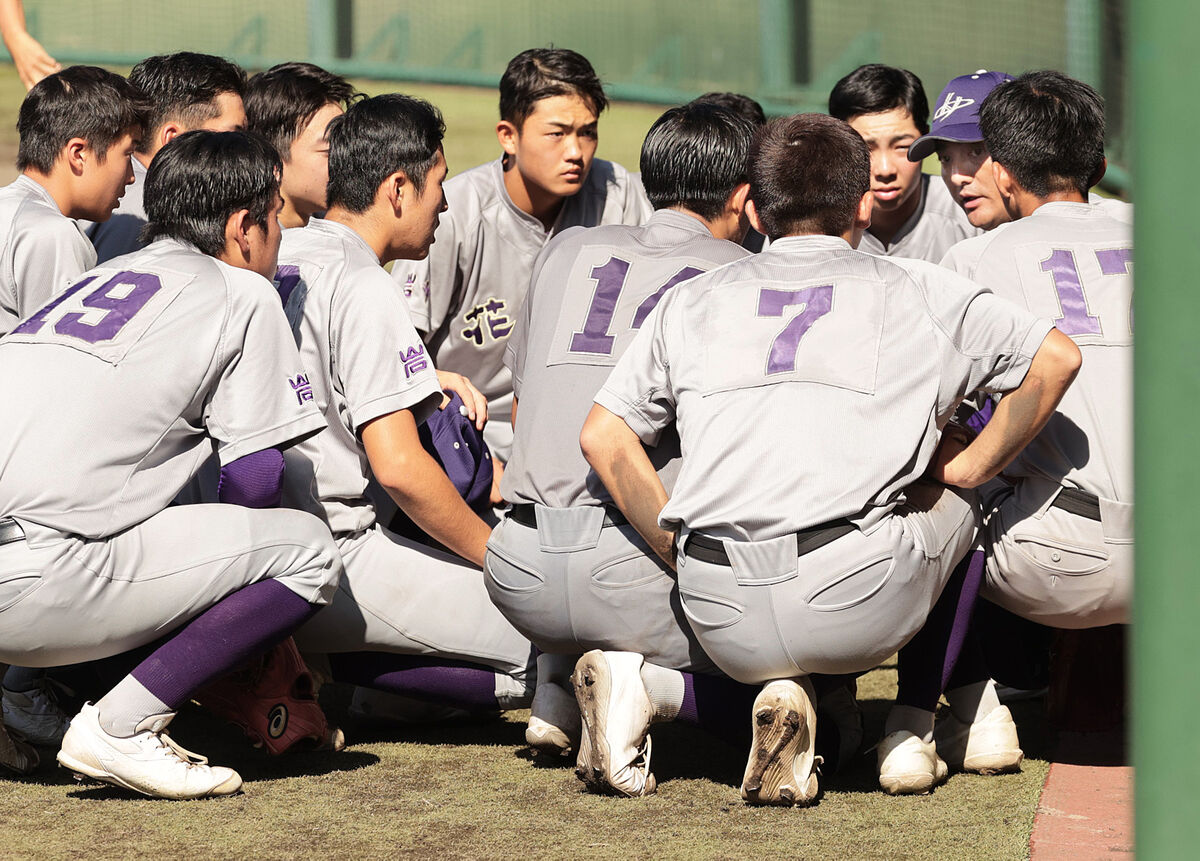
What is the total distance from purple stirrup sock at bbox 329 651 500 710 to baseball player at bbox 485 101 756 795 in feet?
0.76

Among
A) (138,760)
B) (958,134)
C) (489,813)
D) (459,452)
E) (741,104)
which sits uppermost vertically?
(741,104)

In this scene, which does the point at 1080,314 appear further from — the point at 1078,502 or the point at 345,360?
the point at 345,360

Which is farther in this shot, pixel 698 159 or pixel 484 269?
pixel 484 269

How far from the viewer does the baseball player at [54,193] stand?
3.21 meters

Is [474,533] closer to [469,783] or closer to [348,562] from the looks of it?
[348,562]

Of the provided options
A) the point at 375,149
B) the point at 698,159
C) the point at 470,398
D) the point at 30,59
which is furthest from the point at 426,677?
the point at 30,59

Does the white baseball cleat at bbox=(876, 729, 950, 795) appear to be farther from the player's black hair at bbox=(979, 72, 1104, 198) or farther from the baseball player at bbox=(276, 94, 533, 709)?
the player's black hair at bbox=(979, 72, 1104, 198)

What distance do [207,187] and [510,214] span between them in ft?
5.49

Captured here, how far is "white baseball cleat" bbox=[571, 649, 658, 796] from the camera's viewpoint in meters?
2.72

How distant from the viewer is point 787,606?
2578mm

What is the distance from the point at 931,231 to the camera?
4.46 metres

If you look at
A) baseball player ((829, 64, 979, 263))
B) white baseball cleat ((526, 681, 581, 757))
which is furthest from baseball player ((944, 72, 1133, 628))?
baseball player ((829, 64, 979, 263))

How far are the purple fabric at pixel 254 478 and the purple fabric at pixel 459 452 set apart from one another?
0.62 m

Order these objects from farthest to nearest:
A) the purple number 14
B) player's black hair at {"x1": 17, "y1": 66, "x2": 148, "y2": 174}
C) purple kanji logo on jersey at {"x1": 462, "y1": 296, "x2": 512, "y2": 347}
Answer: purple kanji logo on jersey at {"x1": 462, "y1": 296, "x2": 512, "y2": 347}
player's black hair at {"x1": 17, "y1": 66, "x2": 148, "y2": 174}
the purple number 14
